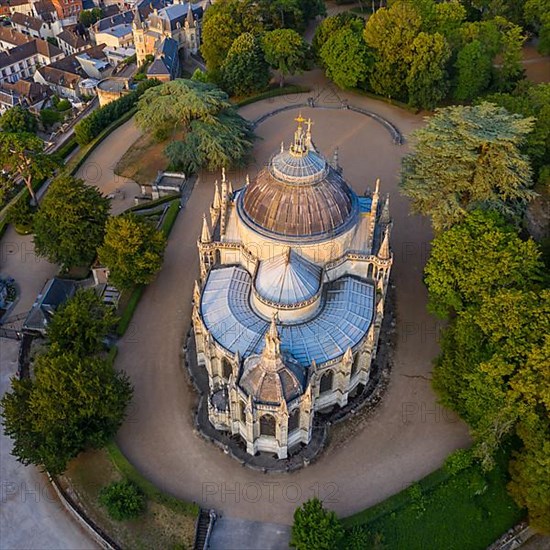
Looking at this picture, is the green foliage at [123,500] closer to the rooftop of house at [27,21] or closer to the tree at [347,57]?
the tree at [347,57]

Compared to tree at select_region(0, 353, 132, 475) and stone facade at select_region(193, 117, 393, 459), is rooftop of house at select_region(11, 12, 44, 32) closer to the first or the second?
stone facade at select_region(193, 117, 393, 459)

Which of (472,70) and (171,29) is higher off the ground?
(472,70)

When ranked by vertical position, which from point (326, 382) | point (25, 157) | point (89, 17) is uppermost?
point (89, 17)

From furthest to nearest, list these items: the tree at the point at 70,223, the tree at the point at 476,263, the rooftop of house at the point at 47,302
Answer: the tree at the point at 70,223 → the rooftop of house at the point at 47,302 → the tree at the point at 476,263

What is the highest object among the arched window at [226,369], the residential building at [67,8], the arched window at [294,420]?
the residential building at [67,8]

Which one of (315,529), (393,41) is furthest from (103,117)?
(315,529)

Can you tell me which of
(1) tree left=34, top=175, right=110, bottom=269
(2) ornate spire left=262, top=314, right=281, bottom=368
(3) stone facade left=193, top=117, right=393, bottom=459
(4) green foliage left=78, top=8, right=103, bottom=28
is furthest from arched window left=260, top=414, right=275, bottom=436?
(4) green foliage left=78, top=8, right=103, bottom=28

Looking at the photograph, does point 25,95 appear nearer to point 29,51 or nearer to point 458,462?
point 29,51

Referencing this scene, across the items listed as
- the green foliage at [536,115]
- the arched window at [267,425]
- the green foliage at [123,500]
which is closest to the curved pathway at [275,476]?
the green foliage at [123,500]
